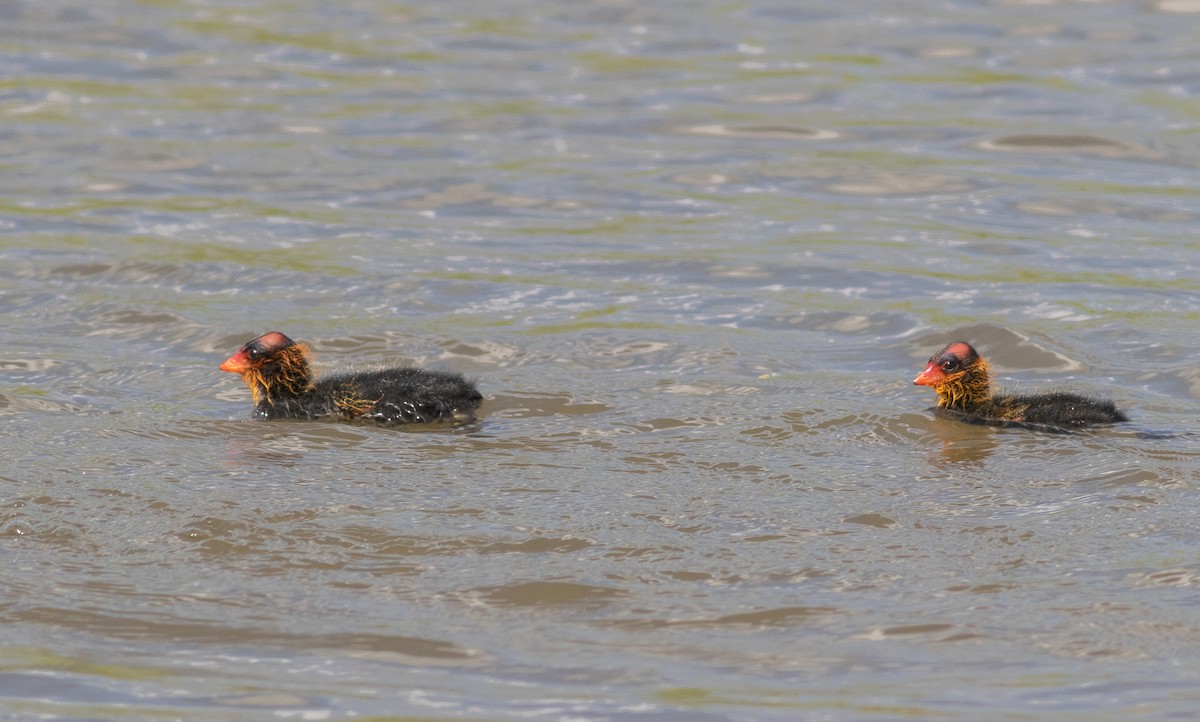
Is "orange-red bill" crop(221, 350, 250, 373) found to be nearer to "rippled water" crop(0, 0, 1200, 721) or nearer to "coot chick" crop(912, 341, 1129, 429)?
"rippled water" crop(0, 0, 1200, 721)

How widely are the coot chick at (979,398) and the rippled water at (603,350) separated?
18 centimetres

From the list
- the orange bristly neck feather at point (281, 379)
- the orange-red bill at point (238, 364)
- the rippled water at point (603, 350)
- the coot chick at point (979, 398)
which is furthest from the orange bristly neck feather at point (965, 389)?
the orange-red bill at point (238, 364)

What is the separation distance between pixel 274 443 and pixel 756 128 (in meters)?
8.61

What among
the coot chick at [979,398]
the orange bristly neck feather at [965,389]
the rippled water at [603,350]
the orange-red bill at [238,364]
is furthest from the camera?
the orange-red bill at [238,364]

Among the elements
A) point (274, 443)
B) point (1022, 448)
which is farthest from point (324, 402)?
point (1022, 448)

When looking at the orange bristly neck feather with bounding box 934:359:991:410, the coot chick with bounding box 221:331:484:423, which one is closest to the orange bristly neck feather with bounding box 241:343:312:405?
the coot chick with bounding box 221:331:484:423

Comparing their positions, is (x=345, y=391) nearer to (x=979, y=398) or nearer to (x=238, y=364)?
(x=238, y=364)

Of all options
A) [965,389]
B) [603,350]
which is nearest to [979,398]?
[965,389]

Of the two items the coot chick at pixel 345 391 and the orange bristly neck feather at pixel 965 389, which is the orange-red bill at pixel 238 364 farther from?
the orange bristly neck feather at pixel 965 389

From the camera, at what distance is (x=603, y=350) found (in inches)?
412

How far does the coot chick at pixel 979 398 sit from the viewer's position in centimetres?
897

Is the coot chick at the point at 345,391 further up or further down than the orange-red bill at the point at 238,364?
further down

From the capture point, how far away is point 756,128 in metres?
16.3

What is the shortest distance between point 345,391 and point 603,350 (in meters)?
1.82
